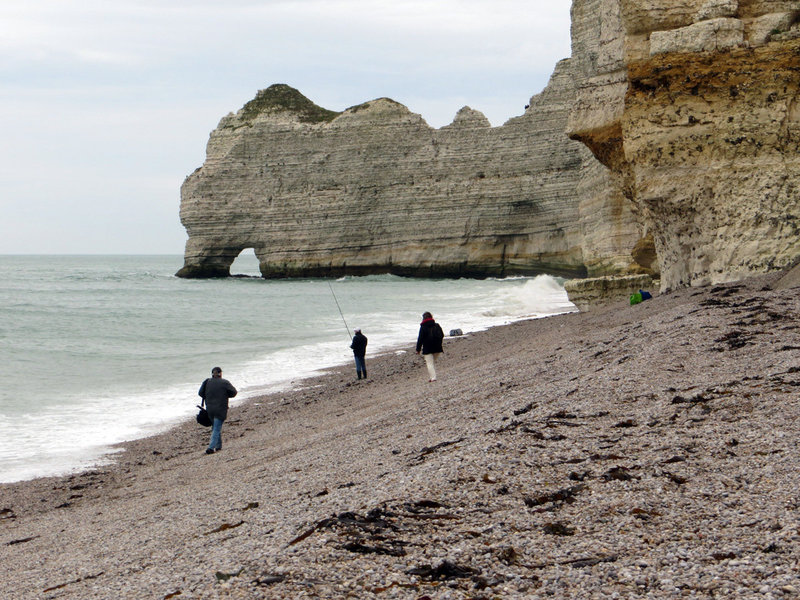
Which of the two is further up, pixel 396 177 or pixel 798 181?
pixel 396 177

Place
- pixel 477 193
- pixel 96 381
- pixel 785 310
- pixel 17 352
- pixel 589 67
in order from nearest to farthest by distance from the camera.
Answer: pixel 785 310, pixel 96 381, pixel 17 352, pixel 589 67, pixel 477 193

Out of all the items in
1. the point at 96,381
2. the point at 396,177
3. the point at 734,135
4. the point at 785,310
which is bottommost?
the point at 96,381

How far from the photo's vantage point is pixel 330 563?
360 cm

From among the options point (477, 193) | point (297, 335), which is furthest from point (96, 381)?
point (477, 193)

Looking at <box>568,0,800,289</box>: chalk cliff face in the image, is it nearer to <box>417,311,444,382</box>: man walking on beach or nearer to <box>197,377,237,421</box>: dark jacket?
<box>417,311,444,382</box>: man walking on beach

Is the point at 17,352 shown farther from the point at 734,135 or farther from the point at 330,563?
the point at 330,563

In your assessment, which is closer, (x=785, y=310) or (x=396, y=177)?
(x=785, y=310)

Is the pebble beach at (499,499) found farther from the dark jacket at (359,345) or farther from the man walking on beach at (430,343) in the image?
the dark jacket at (359,345)

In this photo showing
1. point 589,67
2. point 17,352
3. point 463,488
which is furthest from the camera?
point 589,67

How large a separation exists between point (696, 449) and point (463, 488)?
1.30 metres

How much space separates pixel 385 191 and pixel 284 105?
10.7m

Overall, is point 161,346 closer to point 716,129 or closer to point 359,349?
point 359,349

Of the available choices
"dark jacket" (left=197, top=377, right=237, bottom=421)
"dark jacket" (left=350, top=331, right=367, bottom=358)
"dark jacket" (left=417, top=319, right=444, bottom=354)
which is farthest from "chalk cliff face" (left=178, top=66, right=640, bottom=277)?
"dark jacket" (left=197, top=377, right=237, bottom=421)

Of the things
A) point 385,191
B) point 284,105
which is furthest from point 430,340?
point 284,105
